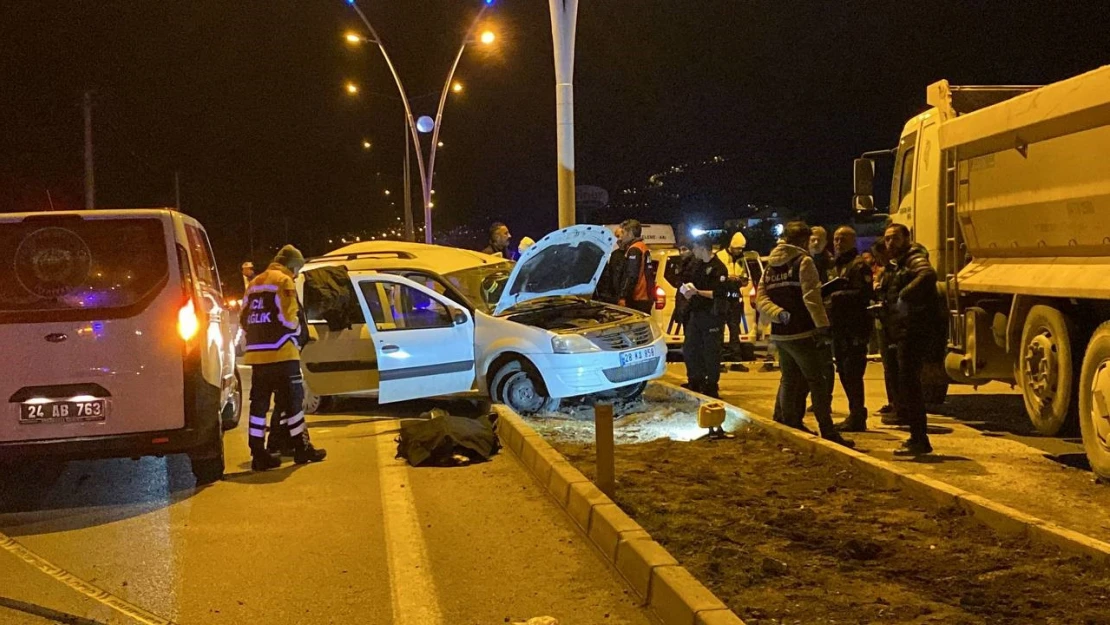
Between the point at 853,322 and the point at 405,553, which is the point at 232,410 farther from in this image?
the point at 853,322

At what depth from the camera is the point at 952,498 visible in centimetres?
→ 536

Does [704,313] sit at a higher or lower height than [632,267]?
lower

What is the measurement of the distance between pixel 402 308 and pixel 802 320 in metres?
4.29

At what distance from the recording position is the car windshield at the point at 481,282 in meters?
11.2

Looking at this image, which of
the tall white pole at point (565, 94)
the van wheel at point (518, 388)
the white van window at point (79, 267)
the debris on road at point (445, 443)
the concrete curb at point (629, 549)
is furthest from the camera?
the tall white pole at point (565, 94)

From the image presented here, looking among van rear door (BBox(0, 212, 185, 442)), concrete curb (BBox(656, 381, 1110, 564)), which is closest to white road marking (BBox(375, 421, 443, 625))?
van rear door (BBox(0, 212, 185, 442))

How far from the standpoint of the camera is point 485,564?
512cm

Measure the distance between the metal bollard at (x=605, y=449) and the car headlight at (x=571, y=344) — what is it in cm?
308

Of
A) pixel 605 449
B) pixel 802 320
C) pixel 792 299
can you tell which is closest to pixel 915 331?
pixel 802 320

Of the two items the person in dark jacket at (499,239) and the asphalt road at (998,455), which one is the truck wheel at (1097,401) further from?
the person in dark jacket at (499,239)

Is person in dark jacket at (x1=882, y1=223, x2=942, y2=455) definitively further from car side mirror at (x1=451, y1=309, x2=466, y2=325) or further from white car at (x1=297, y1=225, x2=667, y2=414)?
car side mirror at (x1=451, y1=309, x2=466, y2=325)

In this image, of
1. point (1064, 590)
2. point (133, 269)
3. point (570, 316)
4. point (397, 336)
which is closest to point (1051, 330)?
point (1064, 590)

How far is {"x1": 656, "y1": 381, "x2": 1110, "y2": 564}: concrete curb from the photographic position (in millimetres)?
4480

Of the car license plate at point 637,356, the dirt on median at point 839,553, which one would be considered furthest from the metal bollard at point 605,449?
the car license plate at point 637,356
